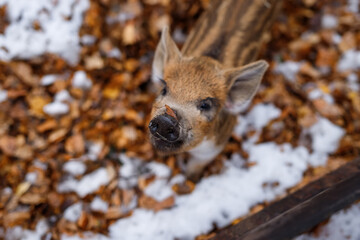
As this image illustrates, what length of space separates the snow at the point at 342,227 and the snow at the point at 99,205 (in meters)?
1.69

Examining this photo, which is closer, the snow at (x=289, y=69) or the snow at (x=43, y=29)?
the snow at (x=43, y=29)

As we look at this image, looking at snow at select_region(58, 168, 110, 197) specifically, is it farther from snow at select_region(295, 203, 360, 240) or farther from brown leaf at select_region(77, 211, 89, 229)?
snow at select_region(295, 203, 360, 240)

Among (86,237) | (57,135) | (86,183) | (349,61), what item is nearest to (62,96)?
(57,135)

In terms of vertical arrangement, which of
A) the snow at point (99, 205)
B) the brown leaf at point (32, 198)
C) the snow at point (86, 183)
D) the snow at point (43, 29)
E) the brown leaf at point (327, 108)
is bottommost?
the brown leaf at point (327, 108)

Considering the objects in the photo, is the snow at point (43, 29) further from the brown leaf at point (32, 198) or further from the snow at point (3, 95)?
the brown leaf at point (32, 198)

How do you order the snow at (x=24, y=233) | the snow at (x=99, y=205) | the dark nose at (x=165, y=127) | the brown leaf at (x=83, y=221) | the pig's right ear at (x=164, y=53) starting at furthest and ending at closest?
the snow at (x=99, y=205), the brown leaf at (x=83, y=221), the snow at (x=24, y=233), the pig's right ear at (x=164, y=53), the dark nose at (x=165, y=127)

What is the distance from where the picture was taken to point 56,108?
9.67 ft

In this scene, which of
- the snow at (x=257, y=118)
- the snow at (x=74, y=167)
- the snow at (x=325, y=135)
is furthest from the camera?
the snow at (x=257, y=118)

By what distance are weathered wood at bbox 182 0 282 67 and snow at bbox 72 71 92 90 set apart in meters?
1.08

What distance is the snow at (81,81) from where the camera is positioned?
3.06 metres

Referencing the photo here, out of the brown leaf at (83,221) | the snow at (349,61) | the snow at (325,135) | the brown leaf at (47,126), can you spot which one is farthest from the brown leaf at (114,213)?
the snow at (349,61)

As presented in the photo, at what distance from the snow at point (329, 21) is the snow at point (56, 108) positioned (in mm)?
3252

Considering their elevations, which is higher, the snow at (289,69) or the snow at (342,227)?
the snow at (289,69)

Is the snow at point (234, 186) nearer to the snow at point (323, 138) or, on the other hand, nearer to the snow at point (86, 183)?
the snow at point (323, 138)
